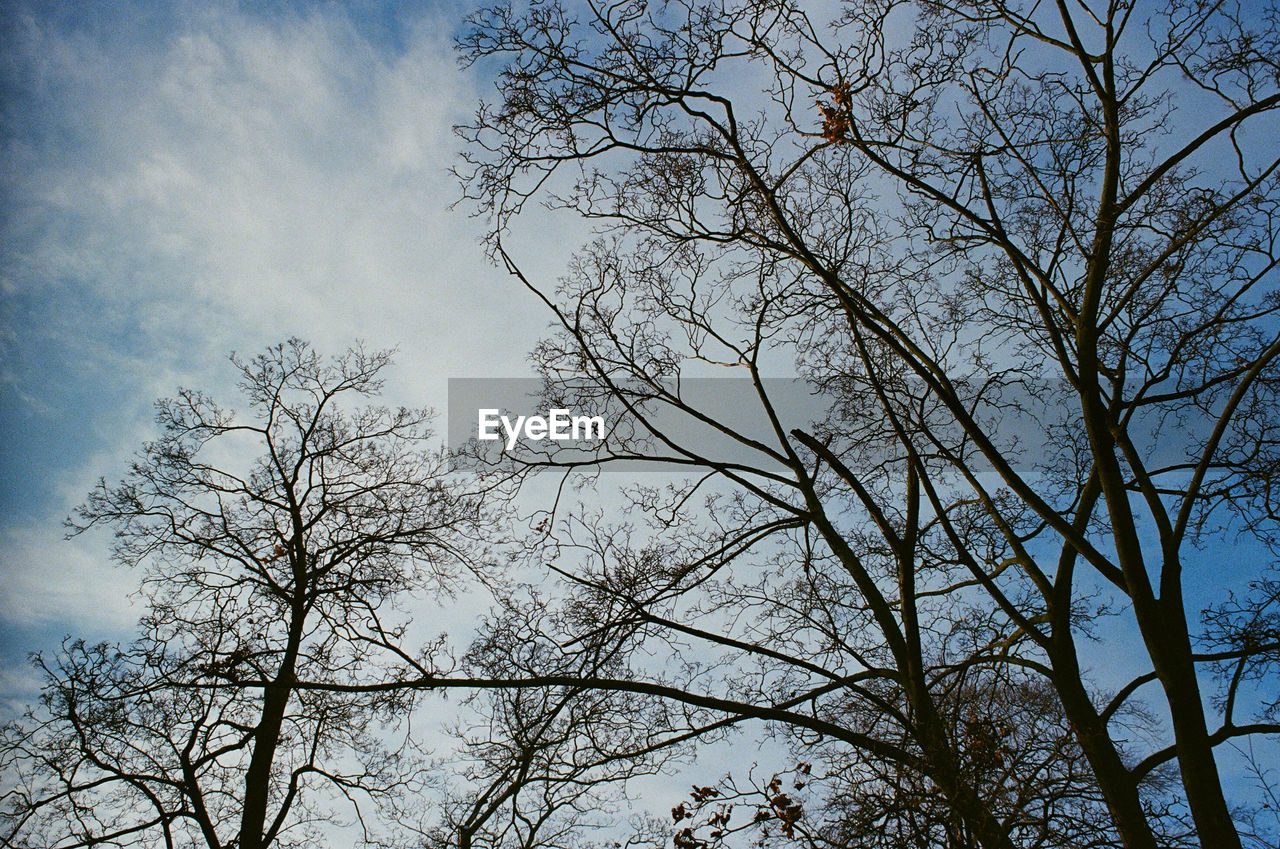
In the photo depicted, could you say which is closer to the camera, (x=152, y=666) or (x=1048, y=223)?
(x=1048, y=223)

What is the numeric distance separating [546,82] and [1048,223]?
536cm

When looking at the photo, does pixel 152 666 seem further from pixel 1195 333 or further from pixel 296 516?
pixel 1195 333

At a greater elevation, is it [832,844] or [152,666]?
→ [152,666]

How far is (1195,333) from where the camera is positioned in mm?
7238

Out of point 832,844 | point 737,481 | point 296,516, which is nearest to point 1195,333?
point 737,481

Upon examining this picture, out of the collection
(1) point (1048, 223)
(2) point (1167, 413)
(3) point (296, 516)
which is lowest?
(2) point (1167, 413)

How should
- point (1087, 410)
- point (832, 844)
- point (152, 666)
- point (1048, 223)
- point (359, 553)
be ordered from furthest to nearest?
point (359, 553) → point (152, 666) → point (1048, 223) → point (1087, 410) → point (832, 844)

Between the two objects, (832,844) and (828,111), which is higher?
(828,111)

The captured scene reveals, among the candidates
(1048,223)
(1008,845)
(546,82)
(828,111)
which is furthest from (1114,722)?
(546,82)

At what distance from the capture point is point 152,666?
8938mm

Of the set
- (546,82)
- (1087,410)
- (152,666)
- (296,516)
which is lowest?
(152,666)

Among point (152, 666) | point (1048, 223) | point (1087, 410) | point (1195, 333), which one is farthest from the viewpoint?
point (152, 666)

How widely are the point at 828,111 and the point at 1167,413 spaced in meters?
4.85

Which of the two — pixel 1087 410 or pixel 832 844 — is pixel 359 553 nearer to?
pixel 832 844
